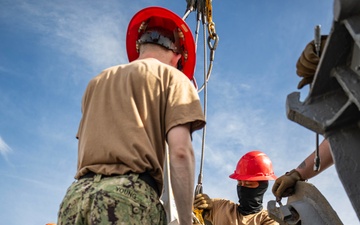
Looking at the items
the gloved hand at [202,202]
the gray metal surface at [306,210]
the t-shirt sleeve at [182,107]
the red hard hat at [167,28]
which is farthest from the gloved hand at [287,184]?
the gloved hand at [202,202]

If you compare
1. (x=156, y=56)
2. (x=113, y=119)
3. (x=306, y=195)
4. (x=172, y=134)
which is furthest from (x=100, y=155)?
(x=306, y=195)

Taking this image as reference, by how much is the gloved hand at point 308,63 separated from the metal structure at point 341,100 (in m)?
0.16

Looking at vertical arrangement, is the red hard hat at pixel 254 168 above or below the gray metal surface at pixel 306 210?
above

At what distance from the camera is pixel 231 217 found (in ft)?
20.5

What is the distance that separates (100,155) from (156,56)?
82 centimetres

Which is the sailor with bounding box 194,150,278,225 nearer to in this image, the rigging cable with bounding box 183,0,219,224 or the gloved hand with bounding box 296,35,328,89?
the rigging cable with bounding box 183,0,219,224

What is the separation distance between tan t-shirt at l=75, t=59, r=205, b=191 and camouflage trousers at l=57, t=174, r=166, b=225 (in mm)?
75

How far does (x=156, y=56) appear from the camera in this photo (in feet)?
10.2

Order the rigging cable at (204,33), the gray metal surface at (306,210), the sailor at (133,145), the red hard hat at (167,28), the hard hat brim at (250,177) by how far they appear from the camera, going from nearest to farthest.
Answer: the sailor at (133,145)
the gray metal surface at (306,210)
the red hard hat at (167,28)
the rigging cable at (204,33)
the hard hat brim at (250,177)

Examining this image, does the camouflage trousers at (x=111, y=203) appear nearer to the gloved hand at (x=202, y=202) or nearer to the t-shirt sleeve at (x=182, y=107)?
the t-shirt sleeve at (x=182, y=107)

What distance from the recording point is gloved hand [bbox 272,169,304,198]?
→ 3.58 metres

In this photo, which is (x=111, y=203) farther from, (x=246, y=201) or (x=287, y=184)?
(x=246, y=201)

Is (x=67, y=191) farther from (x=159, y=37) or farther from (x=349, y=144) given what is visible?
(x=349, y=144)

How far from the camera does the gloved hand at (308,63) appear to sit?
7.60 feet
